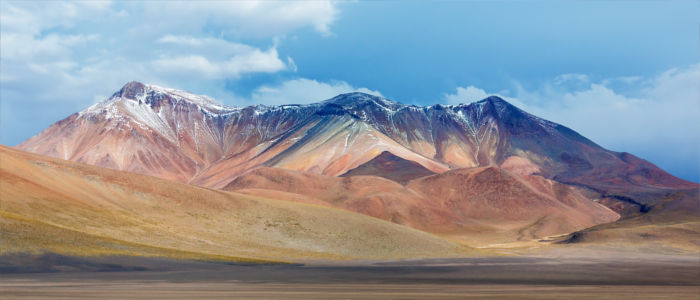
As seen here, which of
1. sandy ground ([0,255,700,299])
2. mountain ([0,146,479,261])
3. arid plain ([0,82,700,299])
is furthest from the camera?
mountain ([0,146,479,261])

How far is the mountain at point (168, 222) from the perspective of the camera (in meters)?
70.1

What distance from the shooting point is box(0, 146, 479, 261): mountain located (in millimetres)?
70125

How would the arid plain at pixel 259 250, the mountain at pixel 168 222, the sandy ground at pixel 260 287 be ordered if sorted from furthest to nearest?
the mountain at pixel 168 222 → the arid plain at pixel 259 250 → the sandy ground at pixel 260 287

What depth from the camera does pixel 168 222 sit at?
310ft

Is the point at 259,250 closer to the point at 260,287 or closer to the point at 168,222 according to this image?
the point at 168,222

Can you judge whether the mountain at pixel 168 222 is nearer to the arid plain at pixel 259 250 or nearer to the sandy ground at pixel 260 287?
the arid plain at pixel 259 250

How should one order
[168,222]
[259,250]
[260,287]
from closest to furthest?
[260,287], [259,250], [168,222]

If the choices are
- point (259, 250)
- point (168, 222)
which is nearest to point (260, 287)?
point (259, 250)

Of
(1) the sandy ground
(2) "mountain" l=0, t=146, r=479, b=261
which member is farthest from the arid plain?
(2) "mountain" l=0, t=146, r=479, b=261

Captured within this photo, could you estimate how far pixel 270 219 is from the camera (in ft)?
348

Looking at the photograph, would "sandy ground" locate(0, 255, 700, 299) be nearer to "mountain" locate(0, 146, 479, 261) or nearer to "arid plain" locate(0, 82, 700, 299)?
"arid plain" locate(0, 82, 700, 299)

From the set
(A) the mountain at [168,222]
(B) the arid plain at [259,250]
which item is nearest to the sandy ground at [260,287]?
(B) the arid plain at [259,250]

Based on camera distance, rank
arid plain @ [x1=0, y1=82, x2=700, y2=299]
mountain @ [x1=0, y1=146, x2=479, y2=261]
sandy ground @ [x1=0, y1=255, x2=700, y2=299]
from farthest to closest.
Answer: mountain @ [x1=0, y1=146, x2=479, y2=261], arid plain @ [x1=0, y1=82, x2=700, y2=299], sandy ground @ [x1=0, y1=255, x2=700, y2=299]

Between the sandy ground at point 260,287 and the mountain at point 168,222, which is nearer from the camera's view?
the sandy ground at point 260,287
